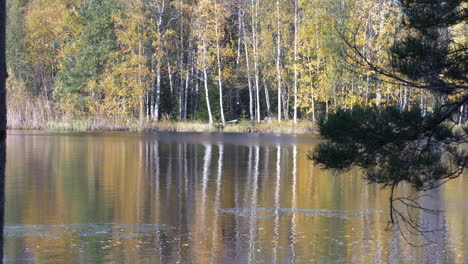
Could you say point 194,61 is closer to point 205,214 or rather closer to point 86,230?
point 205,214

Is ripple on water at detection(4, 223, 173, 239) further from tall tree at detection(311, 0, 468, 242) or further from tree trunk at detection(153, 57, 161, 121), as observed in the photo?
tree trunk at detection(153, 57, 161, 121)

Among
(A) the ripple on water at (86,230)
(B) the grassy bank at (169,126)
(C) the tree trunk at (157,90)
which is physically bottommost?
(A) the ripple on water at (86,230)

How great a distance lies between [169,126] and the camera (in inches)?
1731

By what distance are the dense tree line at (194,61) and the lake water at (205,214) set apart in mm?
19210

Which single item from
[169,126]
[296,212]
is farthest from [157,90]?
[296,212]

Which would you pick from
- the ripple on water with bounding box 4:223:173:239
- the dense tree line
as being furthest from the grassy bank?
the ripple on water with bounding box 4:223:173:239

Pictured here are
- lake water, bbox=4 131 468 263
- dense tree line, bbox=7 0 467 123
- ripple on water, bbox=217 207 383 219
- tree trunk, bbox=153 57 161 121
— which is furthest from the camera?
tree trunk, bbox=153 57 161 121

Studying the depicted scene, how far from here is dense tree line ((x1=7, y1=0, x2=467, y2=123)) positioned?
43.6m

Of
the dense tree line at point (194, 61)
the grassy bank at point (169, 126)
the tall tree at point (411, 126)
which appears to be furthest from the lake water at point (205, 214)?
the dense tree line at point (194, 61)

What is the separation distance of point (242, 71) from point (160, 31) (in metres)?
5.59

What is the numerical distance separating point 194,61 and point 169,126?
7507mm

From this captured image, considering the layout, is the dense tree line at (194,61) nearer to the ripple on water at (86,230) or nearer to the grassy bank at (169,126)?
the grassy bank at (169,126)

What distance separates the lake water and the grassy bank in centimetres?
1711

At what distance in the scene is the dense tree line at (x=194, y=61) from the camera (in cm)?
4356
